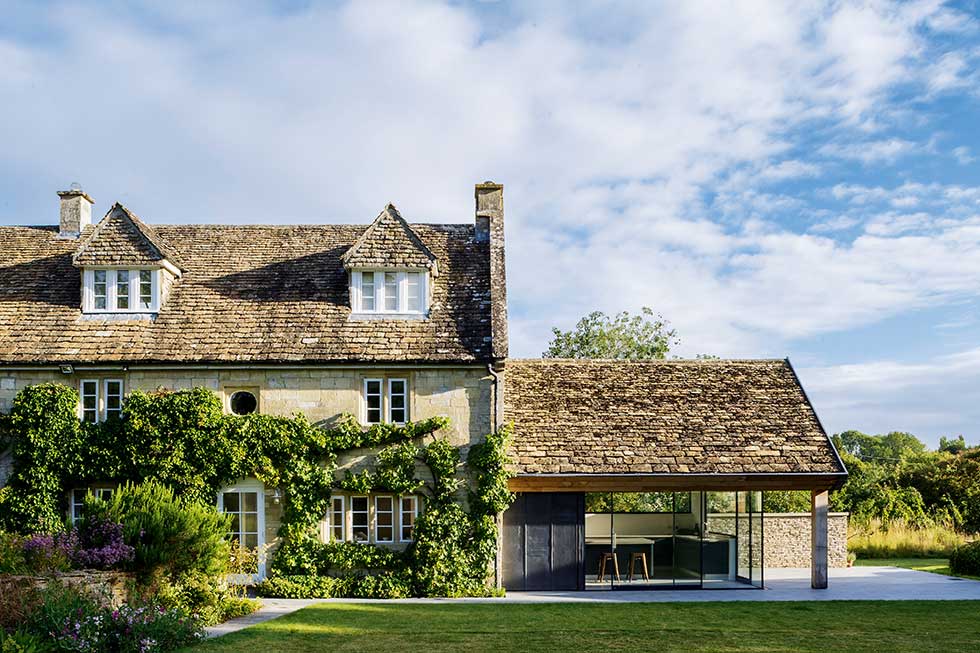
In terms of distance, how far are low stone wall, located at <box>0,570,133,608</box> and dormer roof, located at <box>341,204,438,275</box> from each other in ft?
32.3

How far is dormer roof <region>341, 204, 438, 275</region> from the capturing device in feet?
74.8

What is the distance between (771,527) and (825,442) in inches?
255

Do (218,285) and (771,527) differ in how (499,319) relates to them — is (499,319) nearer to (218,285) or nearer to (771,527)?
(218,285)

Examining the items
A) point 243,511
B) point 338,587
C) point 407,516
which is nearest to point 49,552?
point 243,511

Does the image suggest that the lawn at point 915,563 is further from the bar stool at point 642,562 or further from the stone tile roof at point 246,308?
the stone tile roof at point 246,308

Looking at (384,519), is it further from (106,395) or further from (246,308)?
(106,395)

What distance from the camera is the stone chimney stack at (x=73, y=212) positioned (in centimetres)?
2528

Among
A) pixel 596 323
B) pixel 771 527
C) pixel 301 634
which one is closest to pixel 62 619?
pixel 301 634

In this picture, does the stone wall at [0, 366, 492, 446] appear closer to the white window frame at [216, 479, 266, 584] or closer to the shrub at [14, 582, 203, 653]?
the white window frame at [216, 479, 266, 584]

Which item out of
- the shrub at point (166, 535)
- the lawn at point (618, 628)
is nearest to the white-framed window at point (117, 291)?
the shrub at point (166, 535)

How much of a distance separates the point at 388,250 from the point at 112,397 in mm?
7684

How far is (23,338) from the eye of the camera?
21875 mm

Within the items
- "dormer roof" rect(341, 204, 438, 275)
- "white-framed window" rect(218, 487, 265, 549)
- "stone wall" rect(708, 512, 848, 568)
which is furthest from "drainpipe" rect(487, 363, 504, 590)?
"stone wall" rect(708, 512, 848, 568)

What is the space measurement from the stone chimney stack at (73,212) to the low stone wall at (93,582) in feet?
43.5
